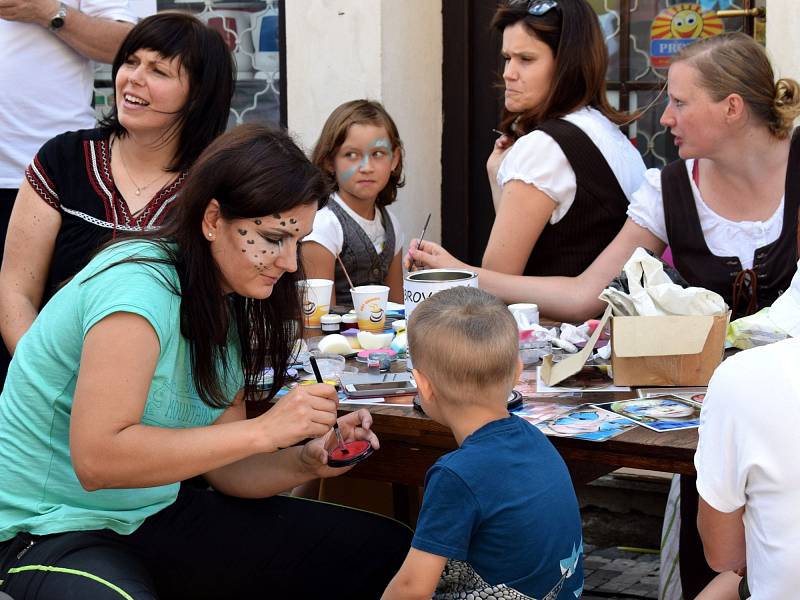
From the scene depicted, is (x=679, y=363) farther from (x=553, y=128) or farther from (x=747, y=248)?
(x=553, y=128)

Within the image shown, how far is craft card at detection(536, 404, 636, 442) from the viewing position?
218cm

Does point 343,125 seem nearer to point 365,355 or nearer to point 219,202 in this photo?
point 365,355

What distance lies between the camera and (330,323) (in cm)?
314

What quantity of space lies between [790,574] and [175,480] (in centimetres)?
108

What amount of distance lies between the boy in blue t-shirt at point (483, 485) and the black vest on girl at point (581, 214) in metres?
1.44

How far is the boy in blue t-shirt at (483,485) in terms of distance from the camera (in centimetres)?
199

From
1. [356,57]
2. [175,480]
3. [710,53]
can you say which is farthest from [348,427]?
[356,57]

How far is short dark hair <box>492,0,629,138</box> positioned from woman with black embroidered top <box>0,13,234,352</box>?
1010 millimetres

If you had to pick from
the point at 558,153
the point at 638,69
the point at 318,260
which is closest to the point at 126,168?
the point at 318,260

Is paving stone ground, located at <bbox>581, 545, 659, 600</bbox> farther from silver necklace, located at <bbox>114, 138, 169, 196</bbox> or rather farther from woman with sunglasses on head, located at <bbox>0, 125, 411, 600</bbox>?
silver necklace, located at <bbox>114, 138, 169, 196</bbox>

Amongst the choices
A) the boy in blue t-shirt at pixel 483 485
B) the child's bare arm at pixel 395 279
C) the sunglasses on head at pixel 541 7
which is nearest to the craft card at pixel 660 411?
the boy in blue t-shirt at pixel 483 485

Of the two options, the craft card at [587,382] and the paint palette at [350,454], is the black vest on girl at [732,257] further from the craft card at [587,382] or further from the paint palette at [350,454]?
the paint palette at [350,454]

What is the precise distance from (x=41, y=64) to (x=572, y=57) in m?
1.73

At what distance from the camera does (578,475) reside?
245cm
